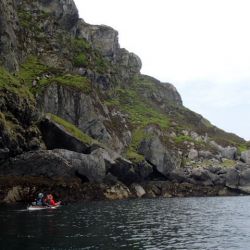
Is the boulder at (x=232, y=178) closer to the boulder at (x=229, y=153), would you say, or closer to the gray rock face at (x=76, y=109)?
the boulder at (x=229, y=153)

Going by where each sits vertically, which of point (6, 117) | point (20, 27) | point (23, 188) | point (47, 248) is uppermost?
point (20, 27)

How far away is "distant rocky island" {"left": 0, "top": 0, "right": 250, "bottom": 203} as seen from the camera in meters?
91.2

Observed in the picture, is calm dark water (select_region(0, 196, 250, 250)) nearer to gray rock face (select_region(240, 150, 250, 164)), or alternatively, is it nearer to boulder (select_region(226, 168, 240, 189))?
boulder (select_region(226, 168, 240, 189))

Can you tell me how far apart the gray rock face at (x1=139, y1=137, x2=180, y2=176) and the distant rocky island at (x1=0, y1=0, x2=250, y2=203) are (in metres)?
0.33

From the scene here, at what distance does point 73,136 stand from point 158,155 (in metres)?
41.7

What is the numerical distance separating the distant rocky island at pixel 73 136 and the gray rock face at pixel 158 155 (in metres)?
0.33

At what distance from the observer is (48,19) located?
172 meters

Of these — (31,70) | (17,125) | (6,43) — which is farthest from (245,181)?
(6,43)

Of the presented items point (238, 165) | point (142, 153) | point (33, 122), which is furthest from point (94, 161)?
point (238, 165)

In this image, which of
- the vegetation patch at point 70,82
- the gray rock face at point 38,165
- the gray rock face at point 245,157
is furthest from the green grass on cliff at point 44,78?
the gray rock face at point 245,157

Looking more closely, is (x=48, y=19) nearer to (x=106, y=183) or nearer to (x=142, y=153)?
(x=142, y=153)

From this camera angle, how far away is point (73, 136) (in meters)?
102

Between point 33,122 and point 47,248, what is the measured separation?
61987mm

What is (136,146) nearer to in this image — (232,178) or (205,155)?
(232,178)
